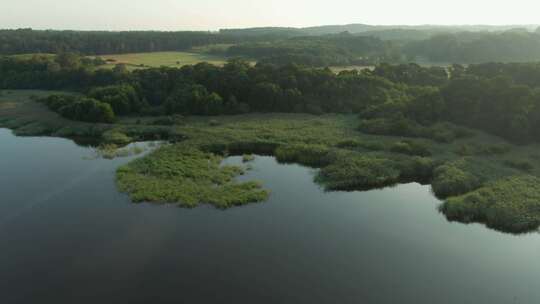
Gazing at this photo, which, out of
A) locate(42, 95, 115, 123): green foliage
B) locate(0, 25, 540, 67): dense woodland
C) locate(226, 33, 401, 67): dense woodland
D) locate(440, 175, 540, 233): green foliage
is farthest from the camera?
locate(0, 25, 540, 67): dense woodland

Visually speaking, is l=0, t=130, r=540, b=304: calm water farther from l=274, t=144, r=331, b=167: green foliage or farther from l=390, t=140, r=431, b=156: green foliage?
l=390, t=140, r=431, b=156: green foliage

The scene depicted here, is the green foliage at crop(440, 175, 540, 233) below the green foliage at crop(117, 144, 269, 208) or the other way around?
below

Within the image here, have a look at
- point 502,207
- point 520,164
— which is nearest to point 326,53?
point 520,164

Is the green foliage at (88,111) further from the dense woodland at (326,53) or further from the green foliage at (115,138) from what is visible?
the dense woodland at (326,53)

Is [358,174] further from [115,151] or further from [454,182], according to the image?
[115,151]

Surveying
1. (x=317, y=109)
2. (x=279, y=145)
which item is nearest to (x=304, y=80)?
(x=317, y=109)

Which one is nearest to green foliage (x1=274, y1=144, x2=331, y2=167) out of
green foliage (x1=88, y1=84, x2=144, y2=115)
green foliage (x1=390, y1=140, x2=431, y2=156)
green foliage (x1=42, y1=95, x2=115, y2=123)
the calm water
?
the calm water

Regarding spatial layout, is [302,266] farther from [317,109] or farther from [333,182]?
[317,109]
